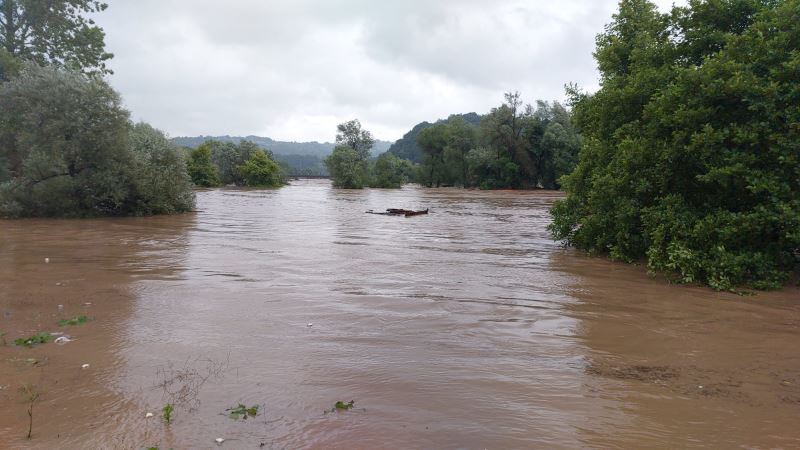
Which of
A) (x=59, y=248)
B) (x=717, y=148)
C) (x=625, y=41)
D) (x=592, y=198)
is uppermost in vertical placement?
(x=625, y=41)

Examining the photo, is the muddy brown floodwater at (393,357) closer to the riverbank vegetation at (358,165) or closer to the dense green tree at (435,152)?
the riverbank vegetation at (358,165)

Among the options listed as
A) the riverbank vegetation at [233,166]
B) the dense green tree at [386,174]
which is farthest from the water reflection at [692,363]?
the dense green tree at [386,174]

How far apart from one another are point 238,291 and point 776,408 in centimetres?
867

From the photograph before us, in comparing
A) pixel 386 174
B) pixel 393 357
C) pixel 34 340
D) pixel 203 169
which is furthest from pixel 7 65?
pixel 386 174

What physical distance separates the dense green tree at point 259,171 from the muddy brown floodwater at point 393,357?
7445 centimetres

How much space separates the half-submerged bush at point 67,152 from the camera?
2411cm

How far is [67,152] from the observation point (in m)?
24.8

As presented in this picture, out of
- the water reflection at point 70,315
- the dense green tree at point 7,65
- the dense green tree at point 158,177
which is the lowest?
the water reflection at point 70,315

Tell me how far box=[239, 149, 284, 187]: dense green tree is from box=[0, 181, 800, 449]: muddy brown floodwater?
244 feet

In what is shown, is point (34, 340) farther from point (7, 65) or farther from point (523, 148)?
point (523, 148)

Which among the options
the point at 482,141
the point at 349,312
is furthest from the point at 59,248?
the point at 482,141

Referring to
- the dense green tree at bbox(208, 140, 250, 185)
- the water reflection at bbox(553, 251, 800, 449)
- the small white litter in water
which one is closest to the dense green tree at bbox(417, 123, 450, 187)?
the dense green tree at bbox(208, 140, 250, 185)

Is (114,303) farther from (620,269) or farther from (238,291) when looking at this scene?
(620,269)

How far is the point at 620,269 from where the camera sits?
13.4 meters
